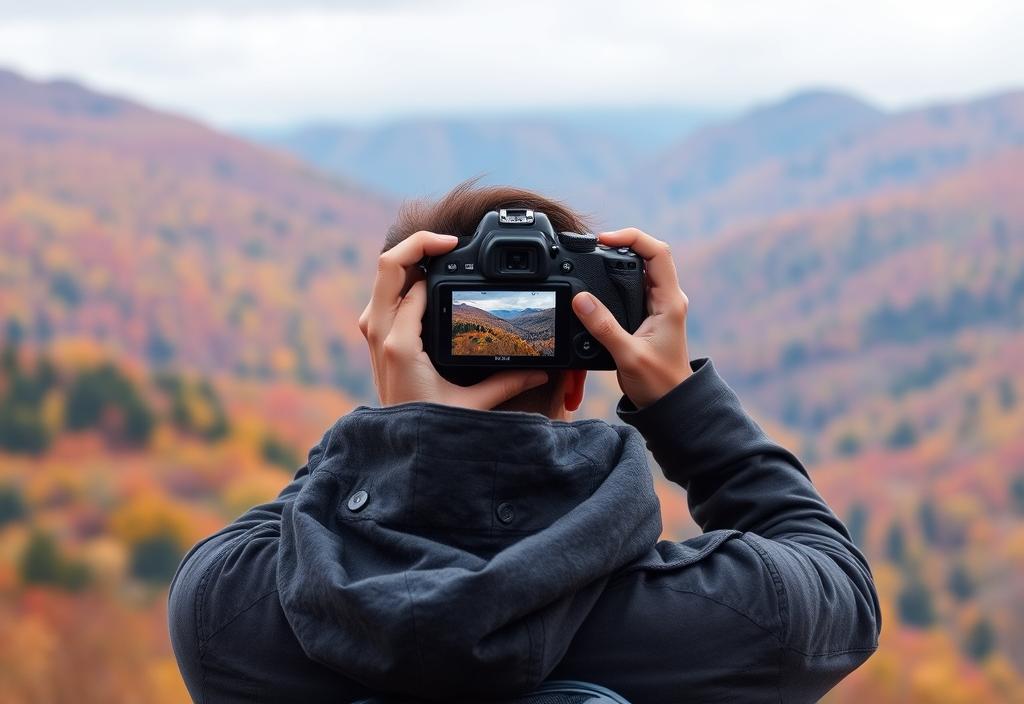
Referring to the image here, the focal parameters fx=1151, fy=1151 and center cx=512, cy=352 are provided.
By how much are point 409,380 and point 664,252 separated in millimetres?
371

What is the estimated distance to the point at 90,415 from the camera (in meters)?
48.7

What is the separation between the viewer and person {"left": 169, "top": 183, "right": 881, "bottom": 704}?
3.48ft

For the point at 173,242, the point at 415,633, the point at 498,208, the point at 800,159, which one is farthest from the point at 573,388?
the point at 800,159

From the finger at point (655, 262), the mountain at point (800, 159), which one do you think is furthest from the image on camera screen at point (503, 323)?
the mountain at point (800, 159)

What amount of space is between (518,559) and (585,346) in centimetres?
36

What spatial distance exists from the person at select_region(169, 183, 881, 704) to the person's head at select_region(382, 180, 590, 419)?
0.01m

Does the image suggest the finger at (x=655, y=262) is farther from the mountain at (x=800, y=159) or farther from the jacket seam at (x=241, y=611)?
the mountain at (x=800, y=159)

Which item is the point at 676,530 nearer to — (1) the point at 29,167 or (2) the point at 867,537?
(2) the point at 867,537

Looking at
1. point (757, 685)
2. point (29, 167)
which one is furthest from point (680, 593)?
point (29, 167)

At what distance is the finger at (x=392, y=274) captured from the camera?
1.31 metres

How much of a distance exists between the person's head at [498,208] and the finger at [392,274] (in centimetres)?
9

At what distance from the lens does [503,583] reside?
3.38ft

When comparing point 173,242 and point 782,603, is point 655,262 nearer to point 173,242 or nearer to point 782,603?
point 782,603

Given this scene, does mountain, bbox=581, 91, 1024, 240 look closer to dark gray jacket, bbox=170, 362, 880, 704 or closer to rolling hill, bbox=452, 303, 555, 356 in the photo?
rolling hill, bbox=452, 303, 555, 356
